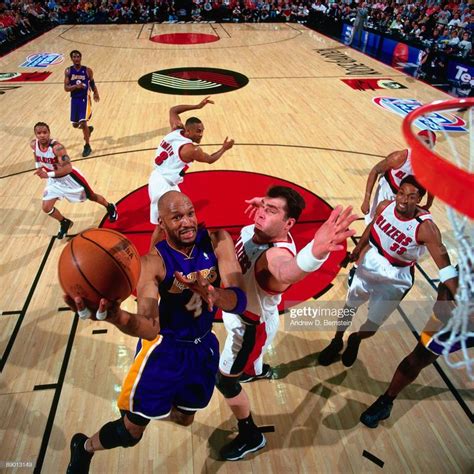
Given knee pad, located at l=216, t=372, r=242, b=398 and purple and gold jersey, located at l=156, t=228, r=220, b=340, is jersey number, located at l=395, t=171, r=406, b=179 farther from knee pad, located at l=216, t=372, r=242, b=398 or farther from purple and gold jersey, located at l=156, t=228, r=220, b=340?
knee pad, located at l=216, t=372, r=242, b=398

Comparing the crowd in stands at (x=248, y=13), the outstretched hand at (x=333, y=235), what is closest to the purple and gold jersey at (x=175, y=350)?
the outstretched hand at (x=333, y=235)

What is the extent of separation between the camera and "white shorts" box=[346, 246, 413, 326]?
332cm

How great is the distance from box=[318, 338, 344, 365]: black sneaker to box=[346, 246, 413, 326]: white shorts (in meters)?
0.37

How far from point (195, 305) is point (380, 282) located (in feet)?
5.74

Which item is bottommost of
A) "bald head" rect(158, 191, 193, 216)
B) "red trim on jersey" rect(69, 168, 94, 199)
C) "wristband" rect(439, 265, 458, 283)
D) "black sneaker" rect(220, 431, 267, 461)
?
"black sneaker" rect(220, 431, 267, 461)

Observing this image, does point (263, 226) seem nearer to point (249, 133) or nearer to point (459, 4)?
point (249, 133)

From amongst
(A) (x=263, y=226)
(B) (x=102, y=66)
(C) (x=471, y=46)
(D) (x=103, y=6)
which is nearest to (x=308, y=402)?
(A) (x=263, y=226)

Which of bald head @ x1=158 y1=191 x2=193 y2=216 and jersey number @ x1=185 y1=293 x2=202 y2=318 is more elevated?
bald head @ x1=158 y1=191 x2=193 y2=216

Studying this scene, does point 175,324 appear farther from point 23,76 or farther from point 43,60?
point 43,60

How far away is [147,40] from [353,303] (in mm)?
16280

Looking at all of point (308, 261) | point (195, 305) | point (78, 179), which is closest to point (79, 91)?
point (78, 179)

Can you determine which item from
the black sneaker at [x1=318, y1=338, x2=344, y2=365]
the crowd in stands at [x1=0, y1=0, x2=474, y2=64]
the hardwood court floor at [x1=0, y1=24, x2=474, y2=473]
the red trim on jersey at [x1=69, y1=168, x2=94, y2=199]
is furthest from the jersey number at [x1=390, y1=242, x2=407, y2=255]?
the crowd in stands at [x1=0, y1=0, x2=474, y2=64]

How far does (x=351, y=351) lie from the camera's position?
11.6 ft

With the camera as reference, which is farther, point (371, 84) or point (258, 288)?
point (371, 84)
